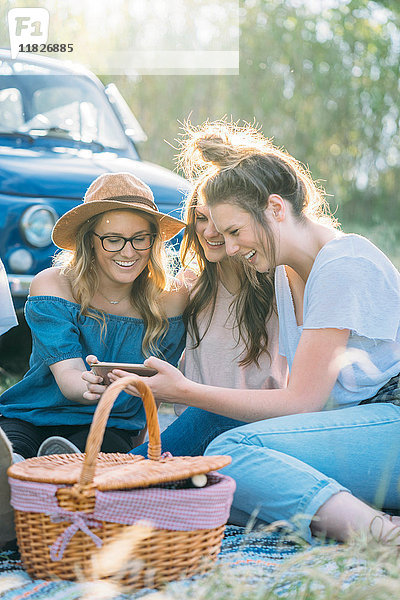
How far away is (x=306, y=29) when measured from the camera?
13648 mm

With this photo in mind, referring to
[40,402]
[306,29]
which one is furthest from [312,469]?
[306,29]

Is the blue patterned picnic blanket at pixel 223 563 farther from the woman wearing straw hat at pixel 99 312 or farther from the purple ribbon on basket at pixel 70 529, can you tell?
the woman wearing straw hat at pixel 99 312

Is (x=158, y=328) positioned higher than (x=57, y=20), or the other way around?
(x=57, y=20)

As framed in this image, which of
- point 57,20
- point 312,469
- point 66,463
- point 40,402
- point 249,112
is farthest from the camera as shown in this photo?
point 249,112

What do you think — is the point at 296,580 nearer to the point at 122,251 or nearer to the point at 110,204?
the point at 122,251

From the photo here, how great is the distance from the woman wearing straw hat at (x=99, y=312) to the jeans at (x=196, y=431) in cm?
13

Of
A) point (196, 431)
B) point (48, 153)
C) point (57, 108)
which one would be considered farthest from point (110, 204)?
point (57, 108)

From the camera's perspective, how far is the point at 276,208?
2275 mm

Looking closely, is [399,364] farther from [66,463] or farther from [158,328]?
[66,463]

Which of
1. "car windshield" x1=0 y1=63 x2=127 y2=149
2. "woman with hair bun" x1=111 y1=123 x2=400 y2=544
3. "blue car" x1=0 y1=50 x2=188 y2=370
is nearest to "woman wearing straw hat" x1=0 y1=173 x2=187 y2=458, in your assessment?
"woman with hair bun" x1=111 y1=123 x2=400 y2=544

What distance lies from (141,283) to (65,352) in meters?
0.40

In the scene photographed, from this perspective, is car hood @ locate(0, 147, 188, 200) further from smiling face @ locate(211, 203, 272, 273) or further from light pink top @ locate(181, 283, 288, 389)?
smiling face @ locate(211, 203, 272, 273)

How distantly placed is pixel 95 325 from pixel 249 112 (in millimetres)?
10674

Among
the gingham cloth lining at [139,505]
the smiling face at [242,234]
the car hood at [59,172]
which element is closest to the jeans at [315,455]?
the gingham cloth lining at [139,505]
